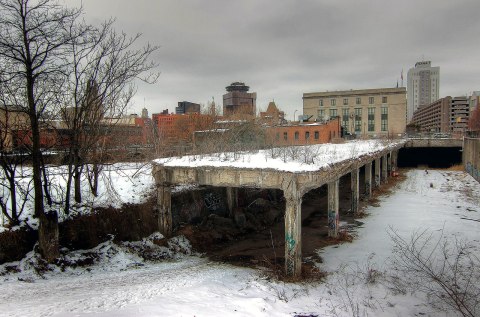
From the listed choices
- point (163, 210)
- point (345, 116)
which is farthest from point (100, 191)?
point (345, 116)

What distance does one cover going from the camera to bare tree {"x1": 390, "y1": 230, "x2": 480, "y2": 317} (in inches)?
358

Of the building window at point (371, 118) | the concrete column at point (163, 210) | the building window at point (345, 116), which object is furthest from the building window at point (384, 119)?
the concrete column at point (163, 210)

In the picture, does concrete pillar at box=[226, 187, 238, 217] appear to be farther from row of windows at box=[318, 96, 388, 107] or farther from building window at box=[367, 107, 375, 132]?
row of windows at box=[318, 96, 388, 107]

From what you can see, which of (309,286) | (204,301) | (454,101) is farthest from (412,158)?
(454,101)

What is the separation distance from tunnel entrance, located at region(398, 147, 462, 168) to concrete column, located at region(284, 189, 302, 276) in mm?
45616

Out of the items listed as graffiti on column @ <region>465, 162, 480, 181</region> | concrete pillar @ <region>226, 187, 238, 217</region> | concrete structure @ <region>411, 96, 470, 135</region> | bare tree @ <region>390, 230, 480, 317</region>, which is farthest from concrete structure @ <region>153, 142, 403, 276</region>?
concrete structure @ <region>411, 96, 470, 135</region>

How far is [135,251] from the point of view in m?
13.1

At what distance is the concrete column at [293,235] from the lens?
37.2ft

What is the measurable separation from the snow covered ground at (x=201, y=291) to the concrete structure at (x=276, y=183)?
4.44 ft

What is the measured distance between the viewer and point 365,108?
286 ft

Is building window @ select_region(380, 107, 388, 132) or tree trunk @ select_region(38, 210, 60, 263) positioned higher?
building window @ select_region(380, 107, 388, 132)

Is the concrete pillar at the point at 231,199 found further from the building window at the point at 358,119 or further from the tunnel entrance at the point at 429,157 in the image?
the building window at the point at 358,119

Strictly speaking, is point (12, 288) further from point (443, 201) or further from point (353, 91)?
point (353, 91)

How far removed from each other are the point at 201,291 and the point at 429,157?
50444 millimetres
